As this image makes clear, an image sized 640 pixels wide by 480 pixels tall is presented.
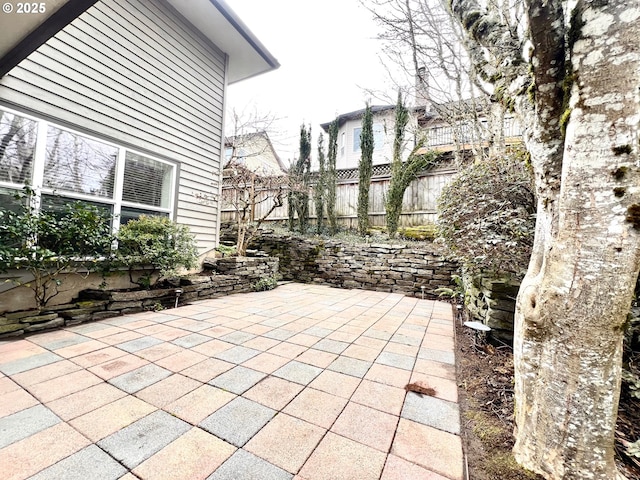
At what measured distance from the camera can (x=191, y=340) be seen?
8.30 feet

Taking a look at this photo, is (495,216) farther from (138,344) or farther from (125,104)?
(125,104)

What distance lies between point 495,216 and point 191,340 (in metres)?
3.26

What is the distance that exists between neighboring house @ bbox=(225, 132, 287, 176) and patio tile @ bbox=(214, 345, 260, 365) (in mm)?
4127

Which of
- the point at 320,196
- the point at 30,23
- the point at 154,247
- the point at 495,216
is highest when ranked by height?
the point at 30,23

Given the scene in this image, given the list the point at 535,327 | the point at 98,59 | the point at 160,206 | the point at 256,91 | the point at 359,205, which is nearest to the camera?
the point at 535,327

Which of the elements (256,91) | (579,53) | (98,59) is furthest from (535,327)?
(256,91)

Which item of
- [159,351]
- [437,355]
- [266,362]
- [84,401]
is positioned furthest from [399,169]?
[84,401]

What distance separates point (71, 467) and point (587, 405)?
2.12m

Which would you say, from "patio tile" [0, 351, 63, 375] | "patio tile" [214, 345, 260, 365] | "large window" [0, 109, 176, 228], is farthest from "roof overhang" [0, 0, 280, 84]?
"patio tile" [214, 345, 260, 365]

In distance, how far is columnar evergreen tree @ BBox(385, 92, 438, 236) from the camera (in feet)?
23.4

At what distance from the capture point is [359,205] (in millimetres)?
7734

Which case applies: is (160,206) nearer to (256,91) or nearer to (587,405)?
(587,405)

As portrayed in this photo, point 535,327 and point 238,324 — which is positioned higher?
point 535,327

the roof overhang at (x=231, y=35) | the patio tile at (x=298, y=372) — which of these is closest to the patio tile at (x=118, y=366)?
the patio tile at (x=298, y=372)
